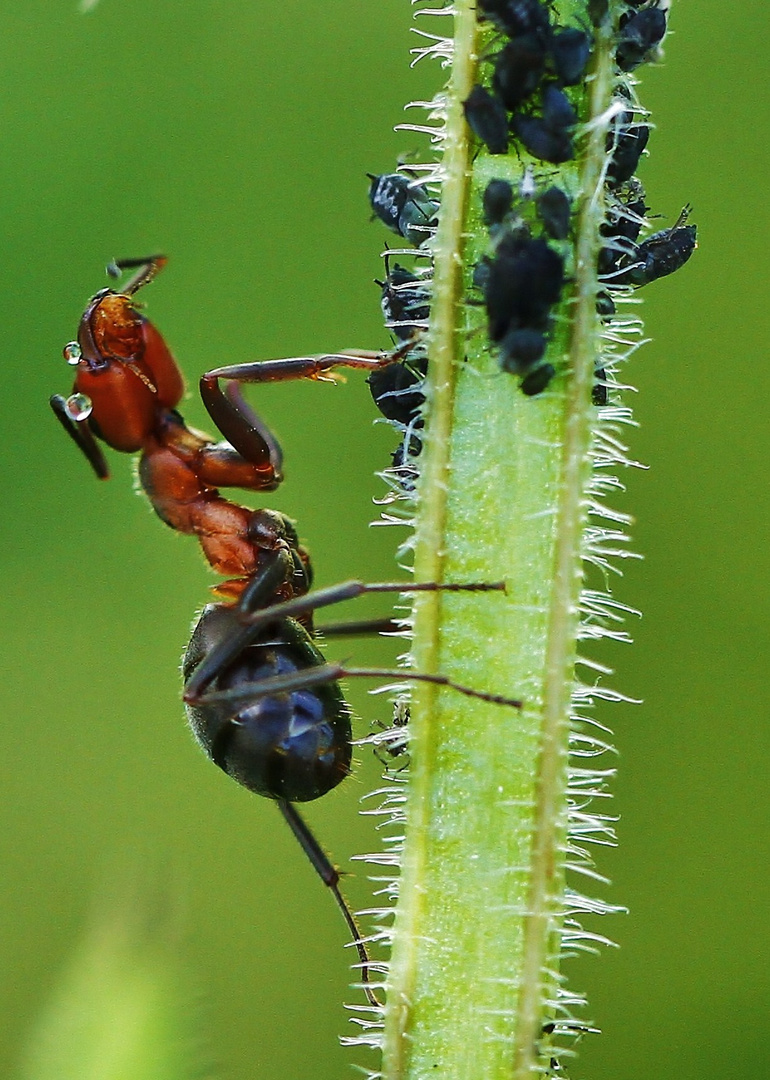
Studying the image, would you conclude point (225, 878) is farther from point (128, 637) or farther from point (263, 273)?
point (263, 273)

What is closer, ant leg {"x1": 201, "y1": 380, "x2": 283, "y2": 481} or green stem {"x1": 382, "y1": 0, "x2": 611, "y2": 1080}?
green stem {"x1": 382, "y1": 0, "x2": 611, "y2": 1080}

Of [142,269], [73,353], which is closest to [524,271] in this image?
[73,353]

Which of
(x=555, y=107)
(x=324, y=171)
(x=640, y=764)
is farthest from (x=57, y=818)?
(x=555, y=107)

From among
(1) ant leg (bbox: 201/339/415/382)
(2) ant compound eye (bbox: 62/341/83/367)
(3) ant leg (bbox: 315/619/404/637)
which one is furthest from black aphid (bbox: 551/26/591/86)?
(2) ant compound eye (bbox: 62/341/83/367)

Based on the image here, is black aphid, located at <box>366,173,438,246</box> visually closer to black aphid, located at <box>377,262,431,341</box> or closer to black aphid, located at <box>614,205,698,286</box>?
black aphid, located at <box>377,262,431,341</box>

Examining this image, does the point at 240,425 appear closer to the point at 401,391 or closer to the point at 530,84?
the point at 401,391
